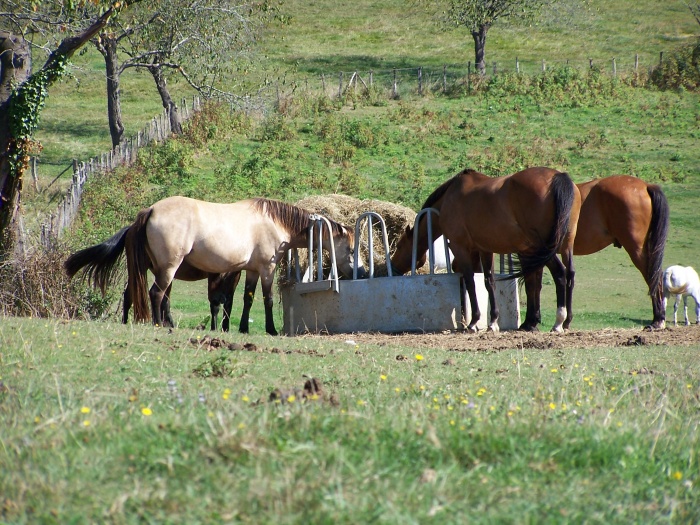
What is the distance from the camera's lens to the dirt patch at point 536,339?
914cm

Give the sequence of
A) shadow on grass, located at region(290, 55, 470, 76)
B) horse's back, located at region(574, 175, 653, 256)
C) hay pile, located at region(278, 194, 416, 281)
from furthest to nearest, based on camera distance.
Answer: shadow on grass, located at region(290, 55, 470, 76)
hay pile, located at region(278, 194, 416, 281)
horse's back, located at region(574, 175, 653, 256)

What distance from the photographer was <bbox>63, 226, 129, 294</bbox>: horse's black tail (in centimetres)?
1111

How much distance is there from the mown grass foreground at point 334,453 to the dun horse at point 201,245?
17.0 ft

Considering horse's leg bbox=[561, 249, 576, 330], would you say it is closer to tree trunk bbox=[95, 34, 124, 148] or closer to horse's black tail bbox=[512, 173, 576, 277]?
horse's black tail bbox=[512, 173, 576, 277]

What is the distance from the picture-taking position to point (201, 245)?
11195mm

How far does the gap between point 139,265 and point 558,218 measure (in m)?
5.46

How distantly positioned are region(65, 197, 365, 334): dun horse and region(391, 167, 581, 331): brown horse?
176 centimetres

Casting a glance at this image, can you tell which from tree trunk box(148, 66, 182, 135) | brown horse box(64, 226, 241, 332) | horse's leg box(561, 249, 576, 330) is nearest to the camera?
brown horse box(64, 226, 241, 332)

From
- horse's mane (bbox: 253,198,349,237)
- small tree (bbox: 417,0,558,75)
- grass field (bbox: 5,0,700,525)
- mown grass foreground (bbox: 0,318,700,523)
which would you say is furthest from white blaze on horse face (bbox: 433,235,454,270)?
small tree (bbox: 417,0,558,75)

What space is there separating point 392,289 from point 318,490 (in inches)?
338

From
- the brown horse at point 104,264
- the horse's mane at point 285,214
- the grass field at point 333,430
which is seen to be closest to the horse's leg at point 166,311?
the brown horse at point 104,264

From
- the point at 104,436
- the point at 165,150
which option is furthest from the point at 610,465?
the point at 165,150

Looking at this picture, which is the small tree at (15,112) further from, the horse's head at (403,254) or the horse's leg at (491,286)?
the horse's leg at (491,286)

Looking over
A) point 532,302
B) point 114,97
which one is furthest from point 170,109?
point 532,302
